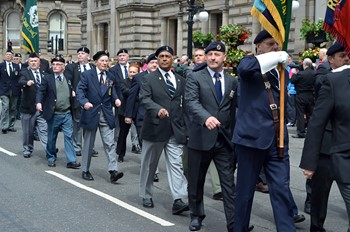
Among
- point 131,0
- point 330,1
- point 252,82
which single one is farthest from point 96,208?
point 131,0

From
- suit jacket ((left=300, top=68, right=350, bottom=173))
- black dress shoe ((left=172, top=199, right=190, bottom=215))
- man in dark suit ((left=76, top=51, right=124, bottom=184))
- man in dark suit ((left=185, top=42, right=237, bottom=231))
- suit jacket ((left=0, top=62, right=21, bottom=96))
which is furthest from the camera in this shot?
suit jacket ((left=0, top=62, right=21, bottom=96))

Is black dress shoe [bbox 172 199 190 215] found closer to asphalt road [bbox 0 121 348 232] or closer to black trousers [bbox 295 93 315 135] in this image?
asphalt road [bbox 0 121 348 232]

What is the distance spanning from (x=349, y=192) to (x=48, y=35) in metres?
62.4

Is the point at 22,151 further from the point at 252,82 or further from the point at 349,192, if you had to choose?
the point at 349,192

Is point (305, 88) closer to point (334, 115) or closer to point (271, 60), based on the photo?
point (271, 60)

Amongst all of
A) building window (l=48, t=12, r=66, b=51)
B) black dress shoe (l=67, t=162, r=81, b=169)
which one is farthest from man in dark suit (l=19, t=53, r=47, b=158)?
building window (l=48, t=12, r=66, b=51)

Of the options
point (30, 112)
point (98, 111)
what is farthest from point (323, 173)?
point (30, 112)

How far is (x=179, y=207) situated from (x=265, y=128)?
2452mm

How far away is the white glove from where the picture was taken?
6.21 metres

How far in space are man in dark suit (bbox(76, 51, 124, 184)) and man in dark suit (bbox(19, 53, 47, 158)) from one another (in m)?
2.65

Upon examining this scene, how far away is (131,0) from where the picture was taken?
42.8 meters

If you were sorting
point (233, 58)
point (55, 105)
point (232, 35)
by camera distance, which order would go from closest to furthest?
point (55, 105) → point (233, 58) → point (232, 35)

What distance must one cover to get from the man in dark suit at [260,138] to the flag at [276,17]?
0.23ft

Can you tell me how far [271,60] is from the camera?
20.5 ft
